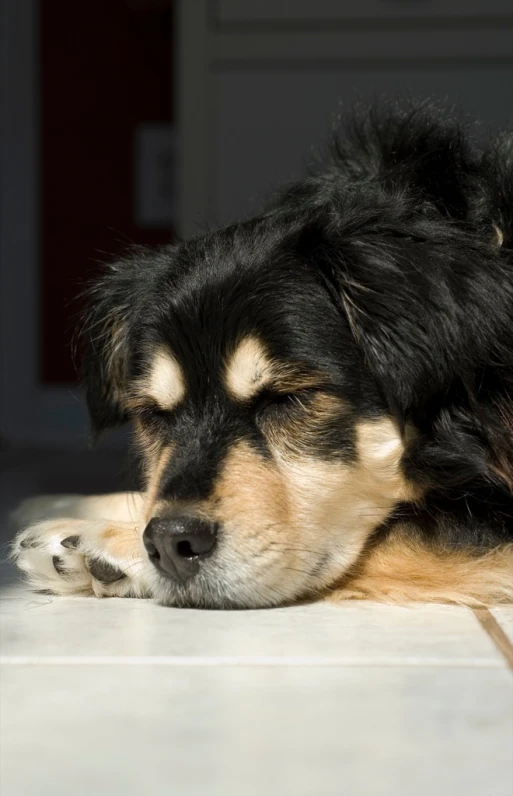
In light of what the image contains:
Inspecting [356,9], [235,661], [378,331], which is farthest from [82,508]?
[356,9]

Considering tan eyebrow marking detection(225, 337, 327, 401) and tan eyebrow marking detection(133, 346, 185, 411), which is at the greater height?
tan eyebrow marking detection(225, 337, 327, 401)

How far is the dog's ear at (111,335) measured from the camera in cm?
246

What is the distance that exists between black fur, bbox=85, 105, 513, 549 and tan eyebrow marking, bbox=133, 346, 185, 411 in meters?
0.03

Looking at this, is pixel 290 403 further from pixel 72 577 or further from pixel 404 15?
pixel 404 15

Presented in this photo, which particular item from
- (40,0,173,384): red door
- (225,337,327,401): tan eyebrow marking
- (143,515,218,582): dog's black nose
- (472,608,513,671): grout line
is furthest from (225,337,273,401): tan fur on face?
(40,0,173,384): red door

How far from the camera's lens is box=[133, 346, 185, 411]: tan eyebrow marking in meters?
2.06

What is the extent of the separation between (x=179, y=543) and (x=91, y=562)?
0.22 meters

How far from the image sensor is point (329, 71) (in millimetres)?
4520

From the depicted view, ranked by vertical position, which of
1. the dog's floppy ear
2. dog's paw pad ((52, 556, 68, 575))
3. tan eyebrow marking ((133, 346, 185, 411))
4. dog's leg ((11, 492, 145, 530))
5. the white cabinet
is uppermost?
the white cabinet

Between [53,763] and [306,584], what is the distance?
0.84 meters

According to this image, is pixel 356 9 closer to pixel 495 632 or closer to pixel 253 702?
pixel 495 632

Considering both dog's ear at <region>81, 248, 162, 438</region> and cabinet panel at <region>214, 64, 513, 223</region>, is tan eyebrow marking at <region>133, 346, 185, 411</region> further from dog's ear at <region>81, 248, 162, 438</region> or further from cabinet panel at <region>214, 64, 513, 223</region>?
cabinet panel at <region>214, 64, 513, 223</region>

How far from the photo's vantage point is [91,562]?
193cm

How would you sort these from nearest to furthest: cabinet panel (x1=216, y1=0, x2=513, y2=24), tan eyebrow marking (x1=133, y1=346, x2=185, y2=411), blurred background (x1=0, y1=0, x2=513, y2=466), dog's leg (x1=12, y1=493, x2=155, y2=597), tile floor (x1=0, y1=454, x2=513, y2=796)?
tile floor (x1=0, y1=454, x2=513, y2=796)
dog's leg (x1=12, y1=493, x2=155, y2=597)
tan eyebrow marking (x1=133, y1=346, x2=185, y2=411)
cabinet panel (x1=216, y1=0, x2=513, y2=24)
blurred background (x1=0, y1=0, x2=513, y2=466)
